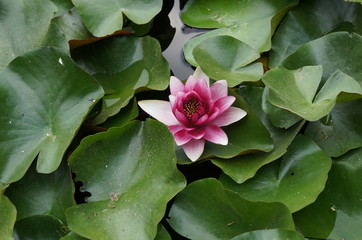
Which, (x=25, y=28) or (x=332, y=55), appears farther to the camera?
(x=25, y=28)

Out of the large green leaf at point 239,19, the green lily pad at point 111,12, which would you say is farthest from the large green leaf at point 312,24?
the green lily pad at point 111,12

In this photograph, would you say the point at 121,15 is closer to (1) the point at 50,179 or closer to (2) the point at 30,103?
(2) the point at 30,103

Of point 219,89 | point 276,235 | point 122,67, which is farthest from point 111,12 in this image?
point 276,235

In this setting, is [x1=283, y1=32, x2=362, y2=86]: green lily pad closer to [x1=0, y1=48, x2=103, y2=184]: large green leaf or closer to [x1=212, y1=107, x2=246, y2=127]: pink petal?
[x1=212, y1=107, x2=246, y2=127]: pink petal

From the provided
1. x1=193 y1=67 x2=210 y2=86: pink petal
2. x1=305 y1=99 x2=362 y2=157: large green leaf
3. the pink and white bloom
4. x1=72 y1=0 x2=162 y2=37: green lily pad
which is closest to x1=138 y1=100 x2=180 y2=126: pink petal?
the pink and white bloom

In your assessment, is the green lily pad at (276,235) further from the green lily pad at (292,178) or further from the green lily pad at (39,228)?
the green lily pad at (39,228)

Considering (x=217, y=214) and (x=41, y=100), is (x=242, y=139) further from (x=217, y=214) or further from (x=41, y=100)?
(x=41, y=100)
